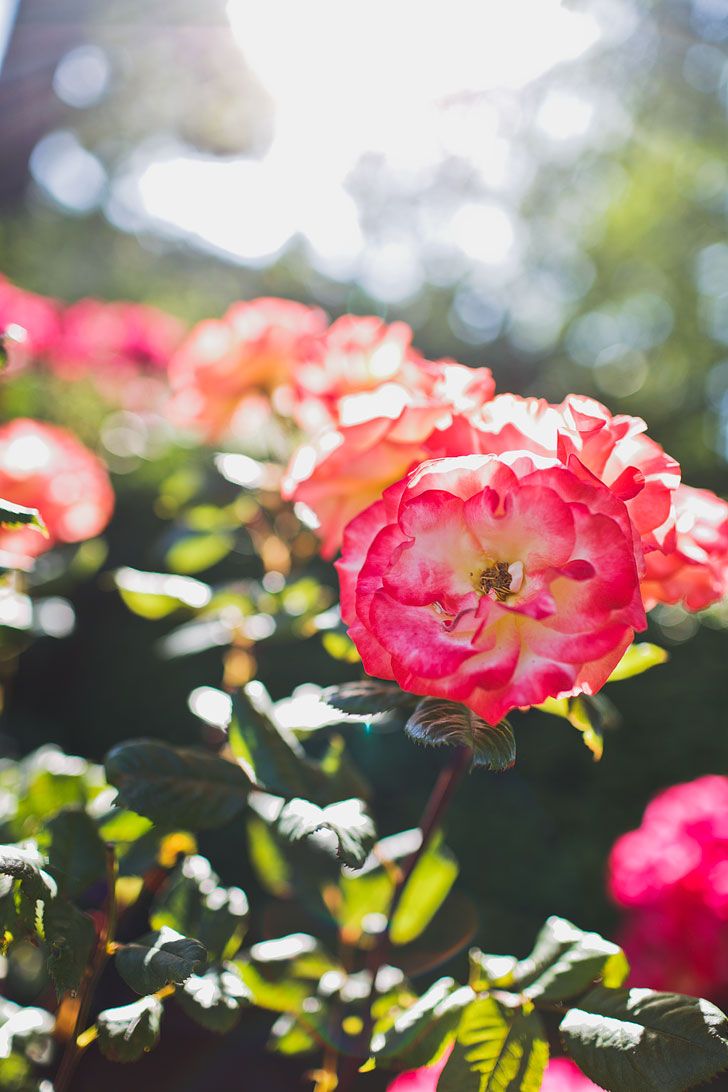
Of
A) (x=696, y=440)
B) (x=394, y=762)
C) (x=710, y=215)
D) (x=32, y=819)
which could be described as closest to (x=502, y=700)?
(x=32, y=819)

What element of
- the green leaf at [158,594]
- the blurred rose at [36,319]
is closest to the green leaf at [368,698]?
the green leaf at [158,594]

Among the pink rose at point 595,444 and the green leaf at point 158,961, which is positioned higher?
the pink rose at point 595,444

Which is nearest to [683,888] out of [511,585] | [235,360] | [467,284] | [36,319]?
[511,585]

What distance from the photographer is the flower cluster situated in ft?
3.98

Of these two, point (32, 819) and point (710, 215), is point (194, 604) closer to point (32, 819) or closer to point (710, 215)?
point (32, 819)

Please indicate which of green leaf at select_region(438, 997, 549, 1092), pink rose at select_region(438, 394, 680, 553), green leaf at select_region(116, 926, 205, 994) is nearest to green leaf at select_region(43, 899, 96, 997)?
green leaf at select_region(116, 926, 205, 994)

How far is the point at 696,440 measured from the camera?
5.14m

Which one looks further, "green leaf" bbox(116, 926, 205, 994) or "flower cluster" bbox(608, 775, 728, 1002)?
"flower cluster" bbox(608, 775, 728, 1002)

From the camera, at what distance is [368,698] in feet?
1.78

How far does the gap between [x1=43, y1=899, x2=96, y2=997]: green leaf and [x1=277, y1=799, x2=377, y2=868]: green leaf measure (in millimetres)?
167

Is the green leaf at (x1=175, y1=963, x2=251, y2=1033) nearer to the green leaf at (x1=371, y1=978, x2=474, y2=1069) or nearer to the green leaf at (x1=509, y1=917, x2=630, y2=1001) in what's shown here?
the green leaf at (x1=371, y1=978, x2=474, y2=1069)

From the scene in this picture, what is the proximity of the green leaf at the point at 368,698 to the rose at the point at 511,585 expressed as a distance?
0.19 feet

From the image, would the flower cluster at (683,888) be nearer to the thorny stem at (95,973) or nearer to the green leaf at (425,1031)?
the green leaf at (425,1031)

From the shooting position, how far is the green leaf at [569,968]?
0.57 m
